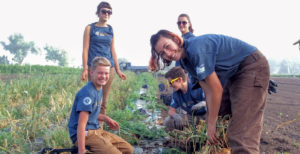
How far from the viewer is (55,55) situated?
93.3 metres

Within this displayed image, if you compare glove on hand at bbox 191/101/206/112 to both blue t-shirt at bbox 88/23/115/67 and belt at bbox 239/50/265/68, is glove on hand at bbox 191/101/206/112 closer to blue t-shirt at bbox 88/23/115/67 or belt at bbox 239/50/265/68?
belt at bbox 239/50/265/68

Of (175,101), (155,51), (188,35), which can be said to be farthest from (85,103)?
(188,35)

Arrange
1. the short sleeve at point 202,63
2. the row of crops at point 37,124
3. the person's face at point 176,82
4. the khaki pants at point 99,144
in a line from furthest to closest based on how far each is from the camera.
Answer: the person's face at point 176,82 → the row of crops at point 37,124 → the khaki pants at point 99,144 → the short sleeve at point 202,63

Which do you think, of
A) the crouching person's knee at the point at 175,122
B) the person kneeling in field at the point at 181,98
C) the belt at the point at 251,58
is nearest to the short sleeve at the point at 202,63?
the belt at the point at 251,58

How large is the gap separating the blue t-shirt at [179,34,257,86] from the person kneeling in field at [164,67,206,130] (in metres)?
1.07

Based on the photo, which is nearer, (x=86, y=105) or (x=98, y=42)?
(x=86, y=105)

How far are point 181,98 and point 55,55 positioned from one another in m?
97.9

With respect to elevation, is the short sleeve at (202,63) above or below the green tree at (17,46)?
below

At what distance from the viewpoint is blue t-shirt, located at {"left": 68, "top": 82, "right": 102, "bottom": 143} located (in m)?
2.15

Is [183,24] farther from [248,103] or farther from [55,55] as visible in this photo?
[55,55]

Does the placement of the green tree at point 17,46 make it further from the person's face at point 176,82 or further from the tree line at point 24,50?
the person's face at point 176,82

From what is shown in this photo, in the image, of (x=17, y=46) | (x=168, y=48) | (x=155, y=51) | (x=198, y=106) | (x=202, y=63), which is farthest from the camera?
(x=17, y=46)

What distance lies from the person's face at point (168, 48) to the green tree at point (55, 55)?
98.7 meters

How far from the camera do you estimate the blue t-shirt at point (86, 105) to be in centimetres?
215
